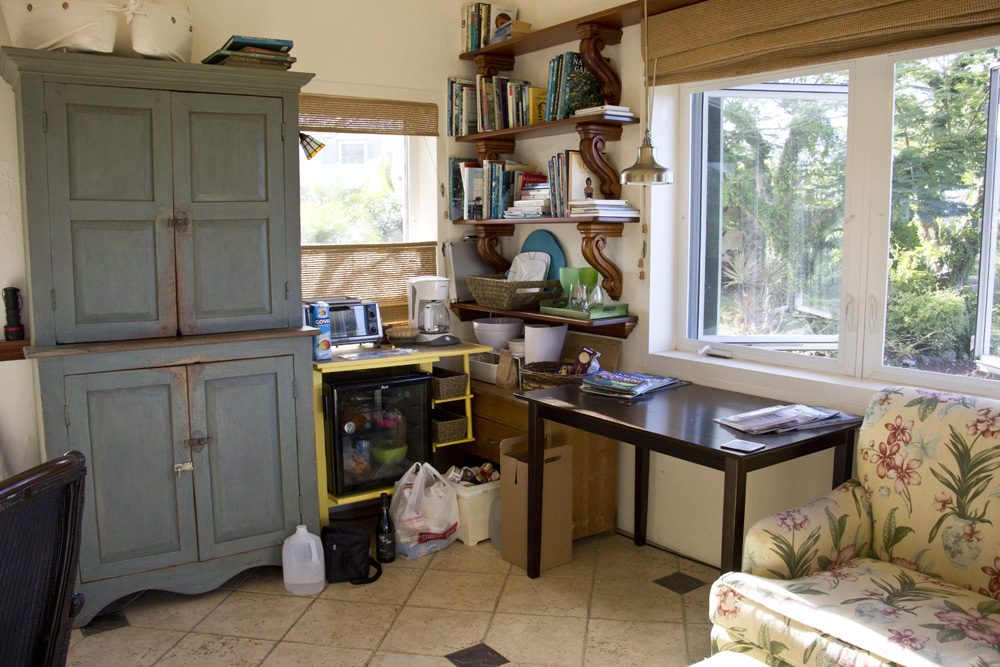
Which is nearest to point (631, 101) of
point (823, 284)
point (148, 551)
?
point (823, 284)

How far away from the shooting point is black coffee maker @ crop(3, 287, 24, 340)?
316 cm

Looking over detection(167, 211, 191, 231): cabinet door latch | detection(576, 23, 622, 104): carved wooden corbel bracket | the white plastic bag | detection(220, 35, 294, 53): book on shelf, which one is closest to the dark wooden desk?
the white plastic bag

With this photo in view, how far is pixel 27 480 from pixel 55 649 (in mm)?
320

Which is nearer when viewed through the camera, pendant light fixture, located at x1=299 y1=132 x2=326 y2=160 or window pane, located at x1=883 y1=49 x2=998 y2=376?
window pane, located at x1=883 y1=49 x2=998 y2=376

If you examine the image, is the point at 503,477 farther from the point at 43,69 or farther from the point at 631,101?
the point at 43,69

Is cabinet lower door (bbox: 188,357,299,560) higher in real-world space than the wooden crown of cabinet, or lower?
lower

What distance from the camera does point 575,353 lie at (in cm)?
393

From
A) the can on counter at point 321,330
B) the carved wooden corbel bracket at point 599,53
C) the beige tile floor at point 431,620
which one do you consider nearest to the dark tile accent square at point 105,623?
the beige tile floor at point 431,620

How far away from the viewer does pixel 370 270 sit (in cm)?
417

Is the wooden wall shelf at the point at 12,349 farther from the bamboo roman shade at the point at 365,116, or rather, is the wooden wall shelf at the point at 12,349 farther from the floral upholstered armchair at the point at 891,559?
the floral upholstered armchair at the point at 891,559

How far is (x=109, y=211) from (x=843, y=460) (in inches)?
106

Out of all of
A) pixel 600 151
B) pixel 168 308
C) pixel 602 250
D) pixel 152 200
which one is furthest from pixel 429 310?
pixel 152 200

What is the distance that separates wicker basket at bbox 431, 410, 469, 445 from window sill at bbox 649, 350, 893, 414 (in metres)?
0.93

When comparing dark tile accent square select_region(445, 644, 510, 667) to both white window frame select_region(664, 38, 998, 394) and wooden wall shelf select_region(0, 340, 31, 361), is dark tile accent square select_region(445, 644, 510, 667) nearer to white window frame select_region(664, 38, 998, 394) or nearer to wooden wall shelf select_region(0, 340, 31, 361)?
white window frame select_region(664, 38, 998, 394)
